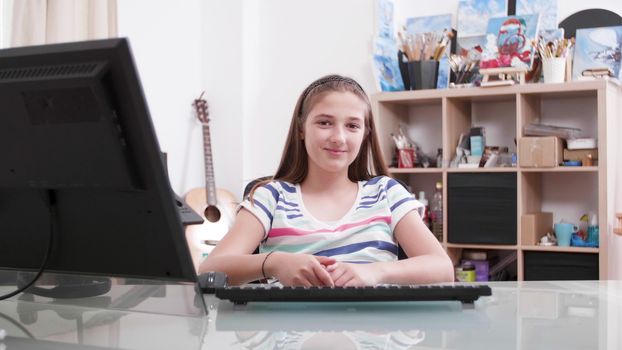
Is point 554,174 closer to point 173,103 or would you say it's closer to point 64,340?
point 173,103

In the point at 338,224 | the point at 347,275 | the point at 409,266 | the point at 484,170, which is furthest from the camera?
the point at 484,170

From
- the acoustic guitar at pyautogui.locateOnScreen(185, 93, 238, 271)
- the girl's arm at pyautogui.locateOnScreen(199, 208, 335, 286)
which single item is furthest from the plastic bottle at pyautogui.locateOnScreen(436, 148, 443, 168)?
the girl's arm at pyautogui.locateOnScreen(199, 208, 335, 286)

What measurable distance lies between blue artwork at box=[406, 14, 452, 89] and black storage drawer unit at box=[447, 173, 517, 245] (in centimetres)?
44

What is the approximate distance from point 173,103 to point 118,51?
3012 millimetres

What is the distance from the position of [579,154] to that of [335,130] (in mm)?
1748

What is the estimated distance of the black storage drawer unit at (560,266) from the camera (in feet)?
9.40

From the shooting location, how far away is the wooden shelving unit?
9.33 ft

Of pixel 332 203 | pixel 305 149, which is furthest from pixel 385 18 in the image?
pixel 332 203

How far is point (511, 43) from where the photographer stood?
120 inches

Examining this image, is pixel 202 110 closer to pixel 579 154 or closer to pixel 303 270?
pixel 579 154

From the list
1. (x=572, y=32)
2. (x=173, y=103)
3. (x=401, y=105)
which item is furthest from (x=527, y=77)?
(x=173, y=103)

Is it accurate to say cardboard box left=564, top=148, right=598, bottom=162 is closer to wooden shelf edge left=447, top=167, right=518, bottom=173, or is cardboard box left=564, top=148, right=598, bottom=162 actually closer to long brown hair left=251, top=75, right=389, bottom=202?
wooden shelf edge left=447, top=167, right=518, bottom=173

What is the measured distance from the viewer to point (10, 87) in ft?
2.58

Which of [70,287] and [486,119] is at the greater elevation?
[486,119]
